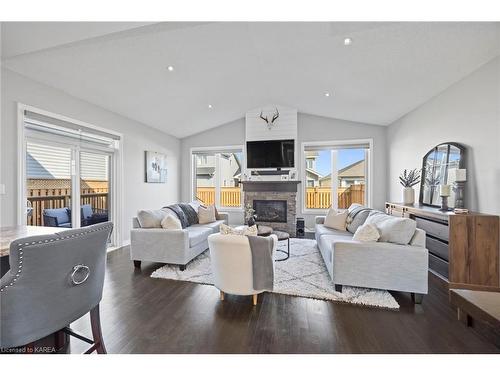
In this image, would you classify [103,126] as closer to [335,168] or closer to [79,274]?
[79,274]

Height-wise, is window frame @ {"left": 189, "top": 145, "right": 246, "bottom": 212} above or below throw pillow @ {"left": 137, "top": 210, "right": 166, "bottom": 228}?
above

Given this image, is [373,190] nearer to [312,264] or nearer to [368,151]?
[368,151]

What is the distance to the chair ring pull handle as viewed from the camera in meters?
1.18

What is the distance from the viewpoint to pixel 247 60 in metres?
3.55

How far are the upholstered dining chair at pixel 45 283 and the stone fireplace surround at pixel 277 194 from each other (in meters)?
4.72

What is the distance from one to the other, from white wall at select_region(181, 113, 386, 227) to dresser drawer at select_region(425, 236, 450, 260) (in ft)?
9.10

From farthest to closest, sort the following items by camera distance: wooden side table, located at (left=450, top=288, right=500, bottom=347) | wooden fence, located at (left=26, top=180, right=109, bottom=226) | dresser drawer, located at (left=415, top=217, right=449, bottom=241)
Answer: wooden fence, located at (left=26, top=180, right=109, bottom=226) → dresser drawer, located at (left=415, top=217, right=449, bottom=241) → wooden side table, located at (left=450, top=288, right=500, bottom=347)

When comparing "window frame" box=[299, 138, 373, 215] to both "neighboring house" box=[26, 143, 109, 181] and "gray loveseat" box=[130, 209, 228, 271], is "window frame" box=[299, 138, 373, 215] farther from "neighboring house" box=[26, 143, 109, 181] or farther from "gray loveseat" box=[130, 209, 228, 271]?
"neighboring house" box=[26, 143, 109, 181]

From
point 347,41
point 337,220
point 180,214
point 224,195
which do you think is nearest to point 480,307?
point 347,41

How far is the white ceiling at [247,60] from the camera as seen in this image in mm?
2369

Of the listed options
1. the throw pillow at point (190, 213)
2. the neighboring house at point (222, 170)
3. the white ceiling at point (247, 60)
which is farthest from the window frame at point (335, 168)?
the throw pillow at point (190, 213)

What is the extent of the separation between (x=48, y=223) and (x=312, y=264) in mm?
4032

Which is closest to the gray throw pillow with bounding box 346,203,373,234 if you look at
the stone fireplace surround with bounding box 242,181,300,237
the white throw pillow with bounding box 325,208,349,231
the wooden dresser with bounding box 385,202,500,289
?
the white throw pillow with bounding box 325,208,349,231

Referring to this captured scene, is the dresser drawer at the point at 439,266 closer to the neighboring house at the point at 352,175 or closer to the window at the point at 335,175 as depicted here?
the window at the point at 335,175
